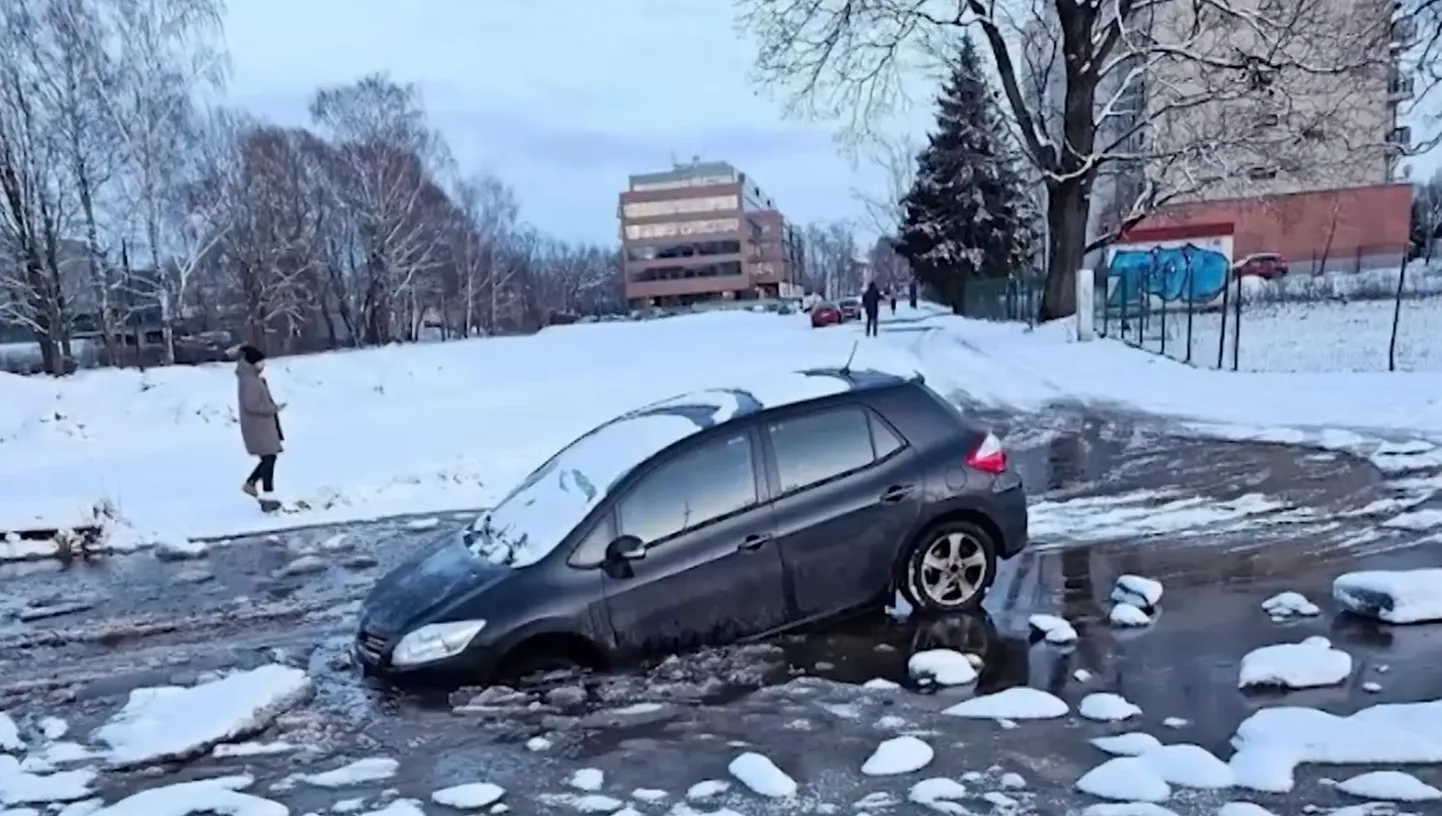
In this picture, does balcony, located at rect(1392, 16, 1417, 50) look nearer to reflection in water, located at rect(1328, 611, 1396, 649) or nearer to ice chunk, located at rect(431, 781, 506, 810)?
reflection in water, located at rect(1328, 611, 1396, 649)

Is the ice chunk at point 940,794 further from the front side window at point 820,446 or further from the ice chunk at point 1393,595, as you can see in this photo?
the ice chunk at point 1393,595

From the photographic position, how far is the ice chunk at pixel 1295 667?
5410 millimetres

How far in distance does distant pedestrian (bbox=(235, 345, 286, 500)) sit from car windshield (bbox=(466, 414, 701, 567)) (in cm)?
598

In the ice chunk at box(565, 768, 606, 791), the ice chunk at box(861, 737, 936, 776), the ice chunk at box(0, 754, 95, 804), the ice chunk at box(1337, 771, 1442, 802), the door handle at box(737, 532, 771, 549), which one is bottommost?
the ice chunk at box(0, 754, 95, 804)

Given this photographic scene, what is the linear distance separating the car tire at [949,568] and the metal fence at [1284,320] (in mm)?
12981

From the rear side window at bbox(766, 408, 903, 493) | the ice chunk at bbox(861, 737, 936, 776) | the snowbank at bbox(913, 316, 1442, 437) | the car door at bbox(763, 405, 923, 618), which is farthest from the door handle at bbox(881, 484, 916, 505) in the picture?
the snowbank at bbox(913, 316, 1442, 437)

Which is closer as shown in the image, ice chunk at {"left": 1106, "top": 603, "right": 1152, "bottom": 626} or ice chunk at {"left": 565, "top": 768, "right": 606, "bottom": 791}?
ice chunk at {"left": 565, "top": 768, "right": 606, "bottom": 791}

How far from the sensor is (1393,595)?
6270 millimetres

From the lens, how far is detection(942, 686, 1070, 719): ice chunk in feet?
17.3

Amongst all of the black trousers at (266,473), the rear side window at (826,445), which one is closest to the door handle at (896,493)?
the rear side window at (826,445)

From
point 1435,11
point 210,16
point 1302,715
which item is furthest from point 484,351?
point 1302,715

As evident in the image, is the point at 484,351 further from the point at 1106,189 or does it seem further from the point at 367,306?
the point at 1106,189

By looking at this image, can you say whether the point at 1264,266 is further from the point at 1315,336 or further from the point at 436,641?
the point at 436,641

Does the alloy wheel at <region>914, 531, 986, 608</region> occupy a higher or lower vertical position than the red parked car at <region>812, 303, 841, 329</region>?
lower
